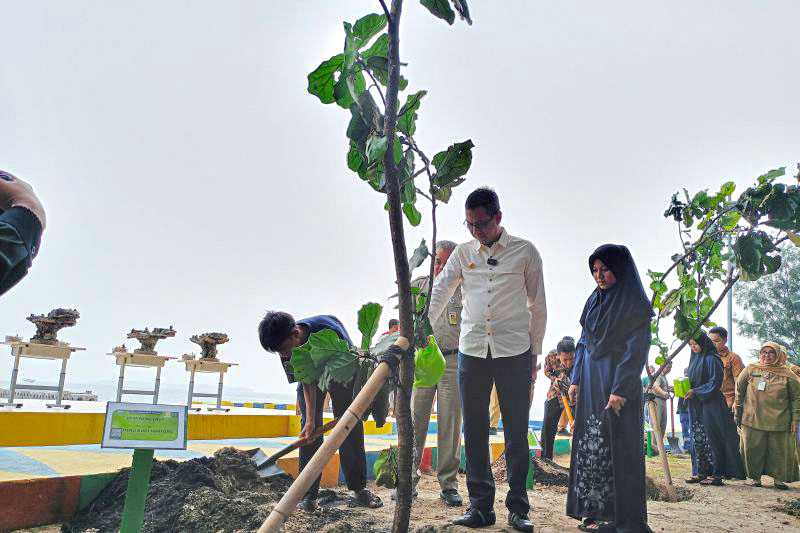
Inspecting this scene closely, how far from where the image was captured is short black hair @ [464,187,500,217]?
7.17 feet

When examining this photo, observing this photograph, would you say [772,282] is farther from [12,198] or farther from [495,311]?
[12,198]

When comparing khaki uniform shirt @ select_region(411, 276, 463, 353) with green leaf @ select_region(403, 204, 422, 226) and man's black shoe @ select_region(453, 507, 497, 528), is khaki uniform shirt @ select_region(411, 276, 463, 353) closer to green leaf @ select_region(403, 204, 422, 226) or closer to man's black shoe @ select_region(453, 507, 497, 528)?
man's black shoe @ select_region(453, 507, 497, 528)

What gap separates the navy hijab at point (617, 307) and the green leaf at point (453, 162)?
1072 millimetres

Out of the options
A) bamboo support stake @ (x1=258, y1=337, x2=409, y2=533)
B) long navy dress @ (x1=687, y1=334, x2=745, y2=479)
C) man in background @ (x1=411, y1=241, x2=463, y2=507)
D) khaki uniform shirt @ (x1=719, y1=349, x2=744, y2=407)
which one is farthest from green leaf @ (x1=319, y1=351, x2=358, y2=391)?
khaki uniform shirt @ (x1=719, y1=349, x2=744, y2=407)

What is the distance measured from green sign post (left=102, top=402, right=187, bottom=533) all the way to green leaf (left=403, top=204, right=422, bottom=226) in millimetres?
962

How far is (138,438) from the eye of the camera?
1.50 meters

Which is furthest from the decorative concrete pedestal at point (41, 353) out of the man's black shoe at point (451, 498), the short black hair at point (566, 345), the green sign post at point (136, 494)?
the short black hair at point (566, 345)

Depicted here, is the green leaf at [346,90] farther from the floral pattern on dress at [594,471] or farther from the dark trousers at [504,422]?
the floral pattern on dress at [594,471]

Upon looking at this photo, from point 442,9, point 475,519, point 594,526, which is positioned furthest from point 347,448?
point 442,9

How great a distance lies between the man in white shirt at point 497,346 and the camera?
7.10ft

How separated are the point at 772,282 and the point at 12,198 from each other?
895 inches

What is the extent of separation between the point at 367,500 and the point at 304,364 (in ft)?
4.24

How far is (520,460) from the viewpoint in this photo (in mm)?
2162

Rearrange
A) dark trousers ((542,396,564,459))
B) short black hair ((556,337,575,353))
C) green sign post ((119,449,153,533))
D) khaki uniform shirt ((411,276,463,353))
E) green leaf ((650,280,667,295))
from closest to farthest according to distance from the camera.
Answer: green sign post ((119,449,153,533)) → khaki uniform shirt ((411,276,463,353)) → green leaf ((650,280,667,295)) → dark trousers ((542,396,564,459)) → short black hair ((556,337,575,353))
